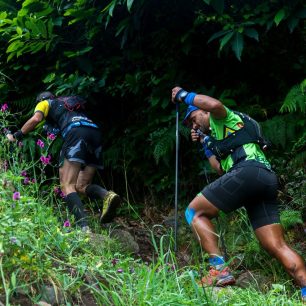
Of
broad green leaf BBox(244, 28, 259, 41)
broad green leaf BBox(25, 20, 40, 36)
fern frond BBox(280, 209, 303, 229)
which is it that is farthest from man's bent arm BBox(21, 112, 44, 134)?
fern frond BBox(280, 209, 303, 229)

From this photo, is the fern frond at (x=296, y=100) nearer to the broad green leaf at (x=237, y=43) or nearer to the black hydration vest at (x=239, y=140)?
the broad green leaf at (x=237, y=43)

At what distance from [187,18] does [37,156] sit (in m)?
2.88

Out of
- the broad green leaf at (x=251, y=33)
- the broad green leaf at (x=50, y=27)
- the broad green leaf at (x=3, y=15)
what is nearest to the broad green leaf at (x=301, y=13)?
the broad green leaf at (x=251, y=33)

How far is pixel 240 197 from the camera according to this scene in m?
4.93

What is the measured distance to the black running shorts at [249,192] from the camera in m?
4.89

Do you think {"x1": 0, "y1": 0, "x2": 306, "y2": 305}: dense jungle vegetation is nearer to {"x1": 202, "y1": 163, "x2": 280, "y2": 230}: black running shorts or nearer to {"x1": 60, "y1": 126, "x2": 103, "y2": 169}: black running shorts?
{"x1": 60, "y1": 126, "x2": 103, "y2": 169}: black running shorts

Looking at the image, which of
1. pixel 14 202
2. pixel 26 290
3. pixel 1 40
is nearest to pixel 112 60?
pixel 1 40

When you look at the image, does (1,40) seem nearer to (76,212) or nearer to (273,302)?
(76,212)

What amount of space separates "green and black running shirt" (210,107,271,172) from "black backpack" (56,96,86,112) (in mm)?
2402

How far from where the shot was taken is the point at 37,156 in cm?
819

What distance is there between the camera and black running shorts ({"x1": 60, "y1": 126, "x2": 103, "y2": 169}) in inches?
267

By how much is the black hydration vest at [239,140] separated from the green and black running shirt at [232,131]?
3cm

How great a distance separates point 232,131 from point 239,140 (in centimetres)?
10

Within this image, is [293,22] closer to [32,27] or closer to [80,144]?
[80,144]
